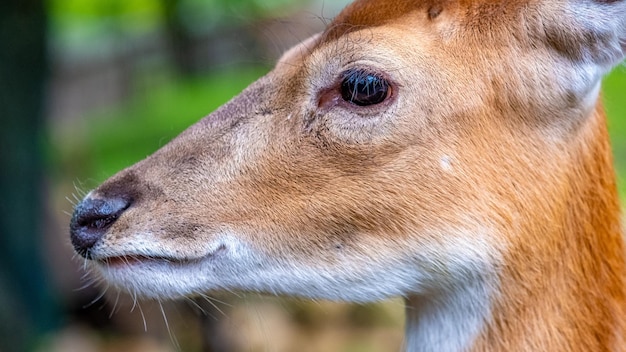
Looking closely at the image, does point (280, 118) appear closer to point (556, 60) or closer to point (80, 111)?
point (556, 60)

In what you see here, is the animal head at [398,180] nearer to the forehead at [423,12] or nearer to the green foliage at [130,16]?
the forehead at [423,12]

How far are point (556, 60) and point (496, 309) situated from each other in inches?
38.5

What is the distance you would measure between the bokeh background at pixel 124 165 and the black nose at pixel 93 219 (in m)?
0.62

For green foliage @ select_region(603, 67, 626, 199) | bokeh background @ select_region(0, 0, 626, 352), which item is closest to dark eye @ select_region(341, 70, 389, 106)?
bokeh background @ select_region(0, 0, 626, 352)

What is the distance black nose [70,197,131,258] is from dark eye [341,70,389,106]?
948mm

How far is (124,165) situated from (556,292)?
560 centimetres

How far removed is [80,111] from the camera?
15328 mm

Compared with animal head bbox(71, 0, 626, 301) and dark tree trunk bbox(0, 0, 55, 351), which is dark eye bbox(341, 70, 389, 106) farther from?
dark tree trunk bbox(0, 0, 55, 351)

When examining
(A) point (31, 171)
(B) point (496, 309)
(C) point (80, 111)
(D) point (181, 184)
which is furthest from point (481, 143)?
(C) point (80, 111)

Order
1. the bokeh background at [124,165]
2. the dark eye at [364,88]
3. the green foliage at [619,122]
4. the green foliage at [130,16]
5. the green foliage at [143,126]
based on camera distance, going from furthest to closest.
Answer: the green foliage at [143,126], the green foliage at [619,122], the green foliage at [130,16], the bokeh background at [124,165], the dark eye at [364,88]

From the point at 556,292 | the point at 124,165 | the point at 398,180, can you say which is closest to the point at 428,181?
the point at 398,180

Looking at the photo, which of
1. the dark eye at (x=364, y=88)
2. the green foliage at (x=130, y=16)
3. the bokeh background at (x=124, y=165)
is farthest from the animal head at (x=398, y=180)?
the green foliage at (x=130, y=16)

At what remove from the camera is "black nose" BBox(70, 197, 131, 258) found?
3604mm

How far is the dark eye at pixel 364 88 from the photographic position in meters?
3.54
